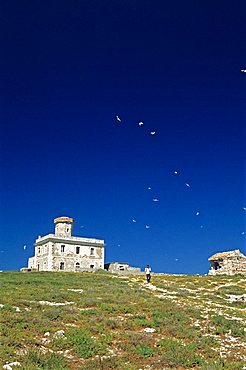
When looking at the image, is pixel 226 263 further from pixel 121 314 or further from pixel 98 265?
pixel 121 314

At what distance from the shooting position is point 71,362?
11.9 metres

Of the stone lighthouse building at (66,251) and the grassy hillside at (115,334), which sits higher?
the stone lighthouse building at (66,251)

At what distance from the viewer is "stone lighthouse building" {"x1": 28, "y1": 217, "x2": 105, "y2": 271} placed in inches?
2648

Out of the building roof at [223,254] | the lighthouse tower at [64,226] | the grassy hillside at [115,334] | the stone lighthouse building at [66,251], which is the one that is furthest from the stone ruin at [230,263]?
the grassy hillside at [115,334]

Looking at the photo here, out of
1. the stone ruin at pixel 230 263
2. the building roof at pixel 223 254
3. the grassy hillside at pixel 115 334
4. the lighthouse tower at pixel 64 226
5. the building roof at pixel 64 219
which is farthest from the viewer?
the building roof at pixel 64 219

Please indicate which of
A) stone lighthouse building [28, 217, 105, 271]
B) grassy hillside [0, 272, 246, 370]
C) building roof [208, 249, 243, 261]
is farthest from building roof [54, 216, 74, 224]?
grassy hillside [0, 272, 246, 370]

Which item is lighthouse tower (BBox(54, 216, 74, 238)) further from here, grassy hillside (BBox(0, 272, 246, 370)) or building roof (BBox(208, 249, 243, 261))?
grassy hillside (BBox(0, 272, 246, 370))

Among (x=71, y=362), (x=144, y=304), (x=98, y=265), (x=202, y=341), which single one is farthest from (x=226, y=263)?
(x=71, y=362)

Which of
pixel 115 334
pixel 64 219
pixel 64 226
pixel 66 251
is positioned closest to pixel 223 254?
pixel 66 251

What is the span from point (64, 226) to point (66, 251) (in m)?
5.25

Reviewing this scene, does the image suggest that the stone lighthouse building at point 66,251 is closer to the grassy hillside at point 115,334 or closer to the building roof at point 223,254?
the building roof at point 223,254

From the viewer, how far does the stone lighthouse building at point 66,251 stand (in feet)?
221

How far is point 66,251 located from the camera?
6856 centimetres

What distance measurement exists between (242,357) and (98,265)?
59.9 metres
